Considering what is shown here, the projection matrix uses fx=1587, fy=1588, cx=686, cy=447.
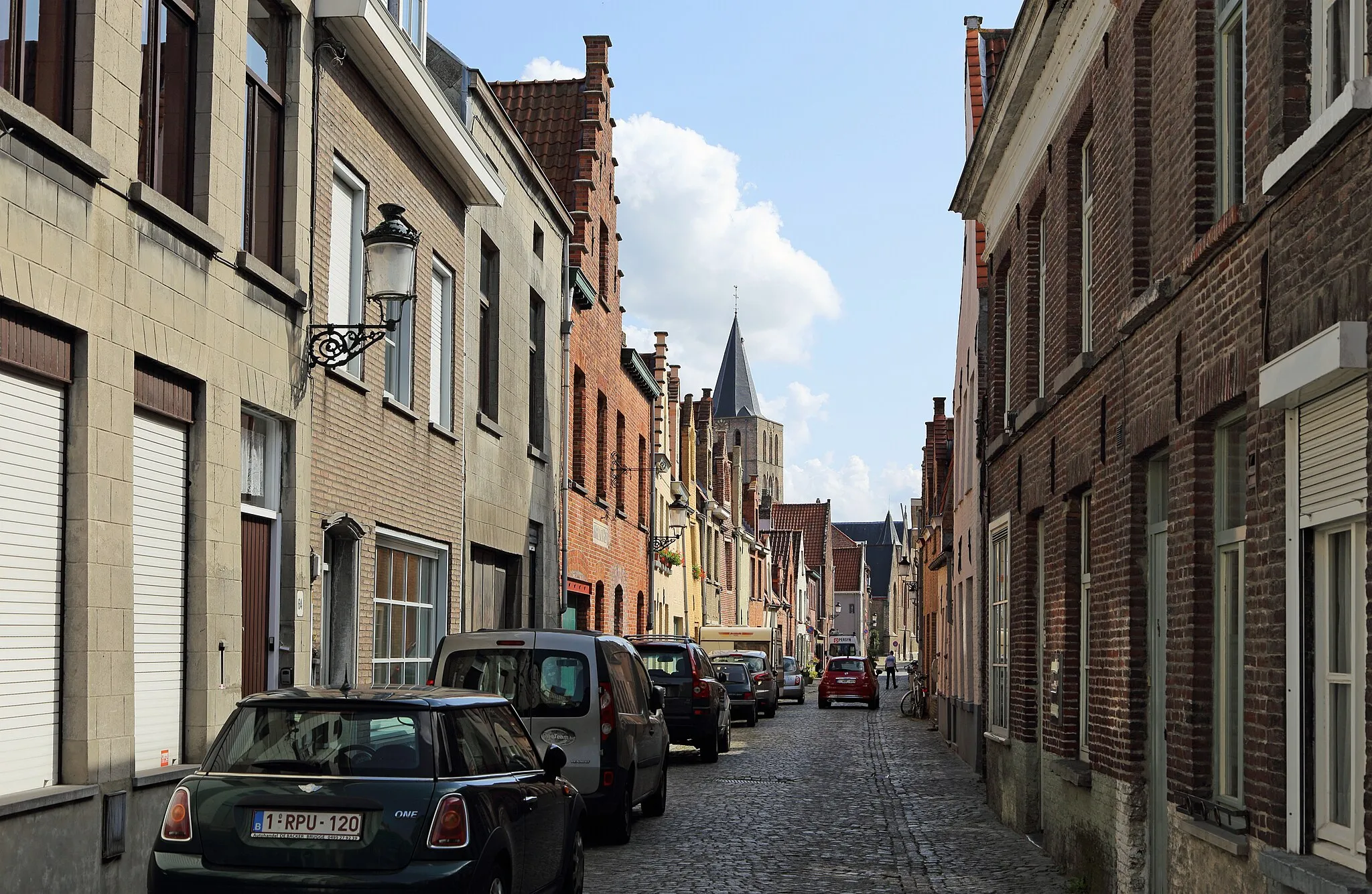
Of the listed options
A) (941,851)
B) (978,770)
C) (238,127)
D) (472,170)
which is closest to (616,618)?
(978,770)

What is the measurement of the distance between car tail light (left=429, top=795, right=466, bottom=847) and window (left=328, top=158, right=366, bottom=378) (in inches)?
291

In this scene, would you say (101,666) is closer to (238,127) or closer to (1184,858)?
(238,127)

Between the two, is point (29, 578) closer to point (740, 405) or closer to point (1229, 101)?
point (1229, 101)

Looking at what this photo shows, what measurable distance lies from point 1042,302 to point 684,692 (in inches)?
408

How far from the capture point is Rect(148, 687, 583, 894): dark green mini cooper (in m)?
7.09

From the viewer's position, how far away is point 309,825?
7.14 m

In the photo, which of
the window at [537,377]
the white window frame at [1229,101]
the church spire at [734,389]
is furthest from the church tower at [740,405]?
the white window frame at [1229,101]

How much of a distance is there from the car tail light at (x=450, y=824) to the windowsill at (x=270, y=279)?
552 centimetres

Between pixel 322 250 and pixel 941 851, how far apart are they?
24.3ft

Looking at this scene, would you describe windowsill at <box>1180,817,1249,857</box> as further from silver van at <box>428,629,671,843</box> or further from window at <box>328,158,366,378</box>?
window at <box>328,158,366,378</box>

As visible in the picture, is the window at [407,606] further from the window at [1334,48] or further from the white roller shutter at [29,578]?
the window at [1334,48]

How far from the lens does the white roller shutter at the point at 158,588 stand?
1006 centimetres

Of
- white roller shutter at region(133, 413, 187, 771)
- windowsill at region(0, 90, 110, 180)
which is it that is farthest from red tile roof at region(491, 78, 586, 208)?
windowsill at region(0, 90, 110, 180)

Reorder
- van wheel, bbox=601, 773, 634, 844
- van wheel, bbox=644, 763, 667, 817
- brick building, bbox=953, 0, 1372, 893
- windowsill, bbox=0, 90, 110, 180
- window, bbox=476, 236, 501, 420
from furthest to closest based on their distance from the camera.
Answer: window, bbox=476, 236, 501, 420, van wheel, bbox=644, 763, 667, 817, van wheel, bbox=601, 773, 634, 844, windowsill, bbox=0, 90, 110, 180, brick building, bbox=953, 0, 1372, 893
